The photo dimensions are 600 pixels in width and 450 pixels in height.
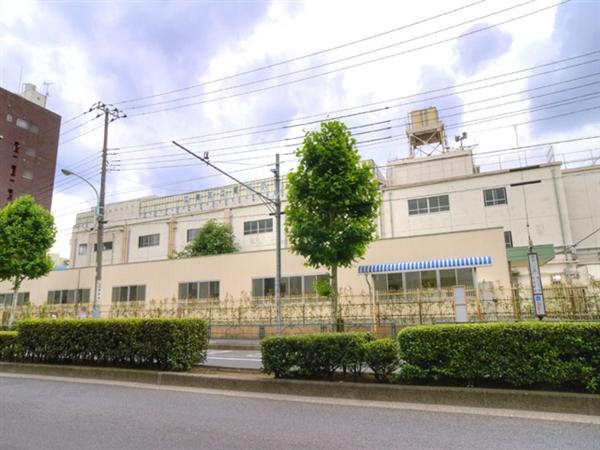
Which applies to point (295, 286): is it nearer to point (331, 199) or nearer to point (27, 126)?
point (331, 199)

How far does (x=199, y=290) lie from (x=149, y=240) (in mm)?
21169

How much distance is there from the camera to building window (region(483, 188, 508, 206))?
30.1 meters

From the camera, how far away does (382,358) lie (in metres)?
6.72

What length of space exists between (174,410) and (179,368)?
2179 mm

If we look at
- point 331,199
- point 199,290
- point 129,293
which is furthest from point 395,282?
point 129,293

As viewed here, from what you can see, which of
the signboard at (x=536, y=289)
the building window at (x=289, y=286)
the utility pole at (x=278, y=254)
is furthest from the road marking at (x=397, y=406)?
the building window at (x=289, y=286)

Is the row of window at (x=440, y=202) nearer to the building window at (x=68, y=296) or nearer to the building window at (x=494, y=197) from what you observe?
the building window at (x=494, y=197)

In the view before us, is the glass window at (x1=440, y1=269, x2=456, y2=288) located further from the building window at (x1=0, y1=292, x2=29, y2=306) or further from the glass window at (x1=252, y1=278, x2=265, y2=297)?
the building window at (x1=0, y1=292, x2=29, y2=306)

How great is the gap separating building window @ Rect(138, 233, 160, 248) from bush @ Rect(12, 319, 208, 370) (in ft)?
108

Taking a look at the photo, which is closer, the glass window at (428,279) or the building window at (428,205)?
the glass window at (428,279)

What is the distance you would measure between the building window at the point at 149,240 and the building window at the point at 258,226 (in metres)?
10.4

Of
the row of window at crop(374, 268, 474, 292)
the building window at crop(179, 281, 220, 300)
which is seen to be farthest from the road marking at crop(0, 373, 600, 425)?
the building window at crop(179, 281, 220, 300)

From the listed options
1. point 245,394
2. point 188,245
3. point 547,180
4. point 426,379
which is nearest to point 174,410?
point 245,394

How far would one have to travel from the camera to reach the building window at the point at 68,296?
28.7 m
